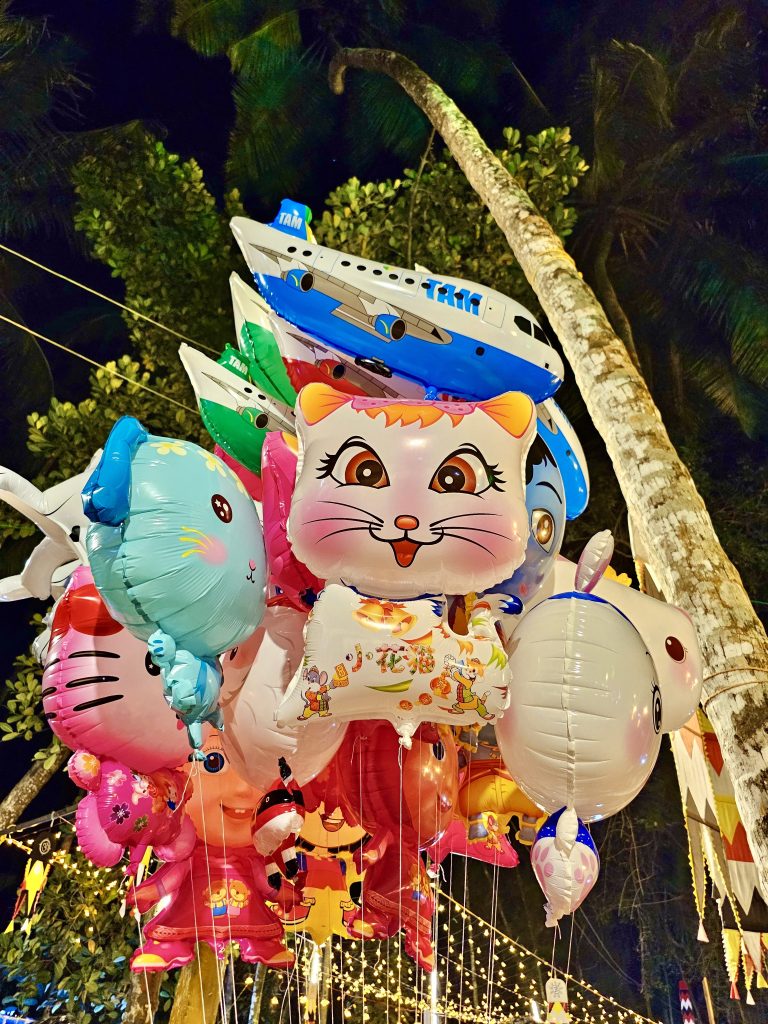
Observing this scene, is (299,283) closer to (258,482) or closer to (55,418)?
(258,482)

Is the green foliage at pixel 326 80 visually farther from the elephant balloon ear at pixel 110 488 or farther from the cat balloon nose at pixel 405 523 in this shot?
the cat balloon nose at pixel 405 523

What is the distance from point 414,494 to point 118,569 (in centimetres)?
58

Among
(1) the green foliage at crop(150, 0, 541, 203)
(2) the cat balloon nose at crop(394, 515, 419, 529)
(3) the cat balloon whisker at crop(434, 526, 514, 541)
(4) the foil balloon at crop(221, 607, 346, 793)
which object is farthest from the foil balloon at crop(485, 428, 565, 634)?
(1) the green foliage at crop(150, 0, 541, 203)

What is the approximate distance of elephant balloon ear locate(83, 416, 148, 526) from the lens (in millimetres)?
1383

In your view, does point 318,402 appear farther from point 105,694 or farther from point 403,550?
point 105,694

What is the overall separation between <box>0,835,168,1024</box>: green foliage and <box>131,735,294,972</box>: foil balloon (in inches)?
112

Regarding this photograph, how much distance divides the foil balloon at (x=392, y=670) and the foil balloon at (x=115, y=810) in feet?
1.57

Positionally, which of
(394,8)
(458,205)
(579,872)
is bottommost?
(579,872)

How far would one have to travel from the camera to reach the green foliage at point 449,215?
4355 mm

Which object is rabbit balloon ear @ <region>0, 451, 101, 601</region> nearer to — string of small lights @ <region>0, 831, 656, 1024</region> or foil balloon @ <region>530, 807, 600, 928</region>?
foil balloon @ <region>530, 807, 600, 928</region>

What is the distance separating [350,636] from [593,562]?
23.8 inches

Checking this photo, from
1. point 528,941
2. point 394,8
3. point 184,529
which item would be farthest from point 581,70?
point 528,941

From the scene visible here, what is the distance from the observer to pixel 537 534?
1.75m

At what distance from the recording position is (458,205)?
177 inches
